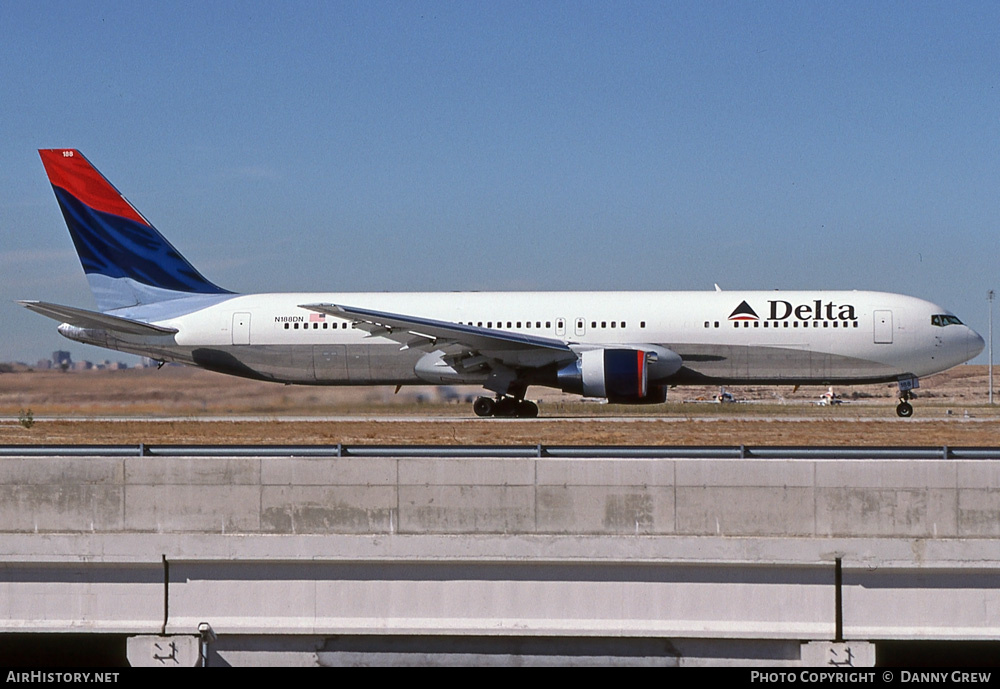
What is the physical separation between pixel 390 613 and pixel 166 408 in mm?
20455

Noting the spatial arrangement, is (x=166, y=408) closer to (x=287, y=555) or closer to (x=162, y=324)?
(x=162, y=324)

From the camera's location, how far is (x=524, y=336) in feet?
111

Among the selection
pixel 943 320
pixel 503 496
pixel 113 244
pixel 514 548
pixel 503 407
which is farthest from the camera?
pixel 113 244

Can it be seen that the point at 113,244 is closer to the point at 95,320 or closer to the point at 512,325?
the point at 95,320

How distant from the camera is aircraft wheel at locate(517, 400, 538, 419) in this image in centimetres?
3447

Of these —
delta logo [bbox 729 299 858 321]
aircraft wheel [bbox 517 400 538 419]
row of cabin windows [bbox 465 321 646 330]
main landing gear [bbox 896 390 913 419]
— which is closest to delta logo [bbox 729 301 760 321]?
delta logo [bbox 729 299 858 321]

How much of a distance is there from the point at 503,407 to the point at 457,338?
9.15ft

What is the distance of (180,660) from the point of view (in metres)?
12.9

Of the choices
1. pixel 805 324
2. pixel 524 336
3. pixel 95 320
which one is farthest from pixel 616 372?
pixel 95 320

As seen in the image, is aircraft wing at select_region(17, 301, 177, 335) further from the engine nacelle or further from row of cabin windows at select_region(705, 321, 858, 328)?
row of cabin windows at select_region(705, 321, 858, 328)

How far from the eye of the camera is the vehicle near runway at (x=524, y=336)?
33031 millimetres

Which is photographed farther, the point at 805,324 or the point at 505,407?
the point at 505,407

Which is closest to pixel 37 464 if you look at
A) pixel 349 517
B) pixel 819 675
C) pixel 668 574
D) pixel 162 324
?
pixel 349 517

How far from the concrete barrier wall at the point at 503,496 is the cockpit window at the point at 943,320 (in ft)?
71.0
